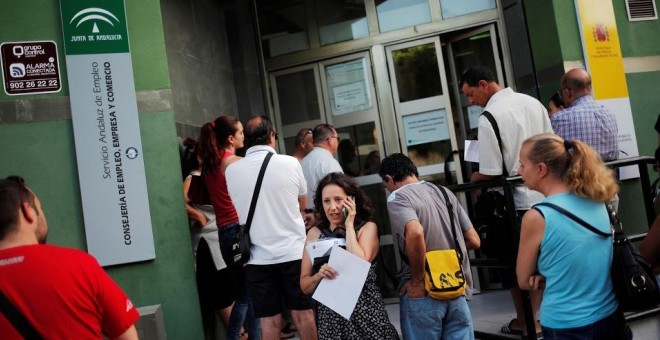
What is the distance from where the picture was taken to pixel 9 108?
5434 millimetres

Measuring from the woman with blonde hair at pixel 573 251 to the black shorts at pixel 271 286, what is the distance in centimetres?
204

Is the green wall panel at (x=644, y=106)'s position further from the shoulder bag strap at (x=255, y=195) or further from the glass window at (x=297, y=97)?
the shoulder bag strap at (x=255, y=195)

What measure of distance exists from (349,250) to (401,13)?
522 cm

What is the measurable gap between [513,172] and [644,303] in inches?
86.9

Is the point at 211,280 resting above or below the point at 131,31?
below

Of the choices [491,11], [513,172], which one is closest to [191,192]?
[513,172]

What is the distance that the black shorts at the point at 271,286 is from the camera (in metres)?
4.98

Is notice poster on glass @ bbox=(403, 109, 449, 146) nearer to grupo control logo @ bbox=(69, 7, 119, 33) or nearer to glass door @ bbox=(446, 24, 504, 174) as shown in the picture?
glass door @ bbox=(446, 24, 504, 174)

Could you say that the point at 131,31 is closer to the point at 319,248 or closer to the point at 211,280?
the point at 211,280

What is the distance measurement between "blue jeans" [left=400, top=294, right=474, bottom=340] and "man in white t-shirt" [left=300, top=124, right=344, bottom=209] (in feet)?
8.85

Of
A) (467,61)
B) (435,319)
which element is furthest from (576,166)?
(467,61)

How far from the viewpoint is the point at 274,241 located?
16.4 ft

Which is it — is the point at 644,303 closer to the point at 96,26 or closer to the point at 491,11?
the point at 96,26

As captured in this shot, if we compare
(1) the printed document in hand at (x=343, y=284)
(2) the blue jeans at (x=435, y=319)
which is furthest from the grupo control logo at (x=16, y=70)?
(2) the blue jeans at (x=435, y=319)
